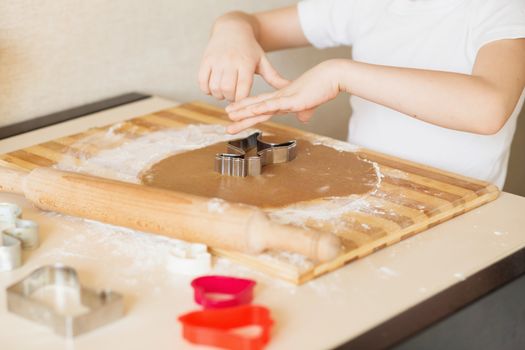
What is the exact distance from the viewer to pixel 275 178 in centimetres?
100

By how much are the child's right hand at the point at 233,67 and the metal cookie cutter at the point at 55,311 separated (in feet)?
1.56

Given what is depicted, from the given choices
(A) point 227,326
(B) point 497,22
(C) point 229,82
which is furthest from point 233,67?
(A) point 227,326

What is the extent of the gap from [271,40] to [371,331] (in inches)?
31.9

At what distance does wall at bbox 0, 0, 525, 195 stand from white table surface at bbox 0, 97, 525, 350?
37 cm

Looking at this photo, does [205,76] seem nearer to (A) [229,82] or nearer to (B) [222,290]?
(A) [229,82]

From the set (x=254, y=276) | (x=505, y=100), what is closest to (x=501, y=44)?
(x=505, y=100)

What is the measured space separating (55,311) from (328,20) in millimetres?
862

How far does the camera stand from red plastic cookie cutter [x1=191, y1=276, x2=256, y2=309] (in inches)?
28.6

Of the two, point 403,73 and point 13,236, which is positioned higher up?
point 403,73

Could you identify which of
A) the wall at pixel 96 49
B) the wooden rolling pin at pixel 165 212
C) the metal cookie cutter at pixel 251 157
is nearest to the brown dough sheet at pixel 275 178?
the metal cookie cutter at pixel 251 157

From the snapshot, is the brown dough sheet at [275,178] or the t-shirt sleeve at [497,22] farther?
the t-shirt sleeve at [497,22]

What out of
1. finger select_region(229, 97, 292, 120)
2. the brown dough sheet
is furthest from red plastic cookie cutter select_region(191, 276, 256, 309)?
finger select_region(229, 97, 292, 120)

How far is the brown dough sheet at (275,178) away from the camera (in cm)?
95

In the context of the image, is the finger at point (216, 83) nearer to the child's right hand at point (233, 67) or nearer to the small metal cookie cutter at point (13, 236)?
the child's right hand at point (233, 67)
